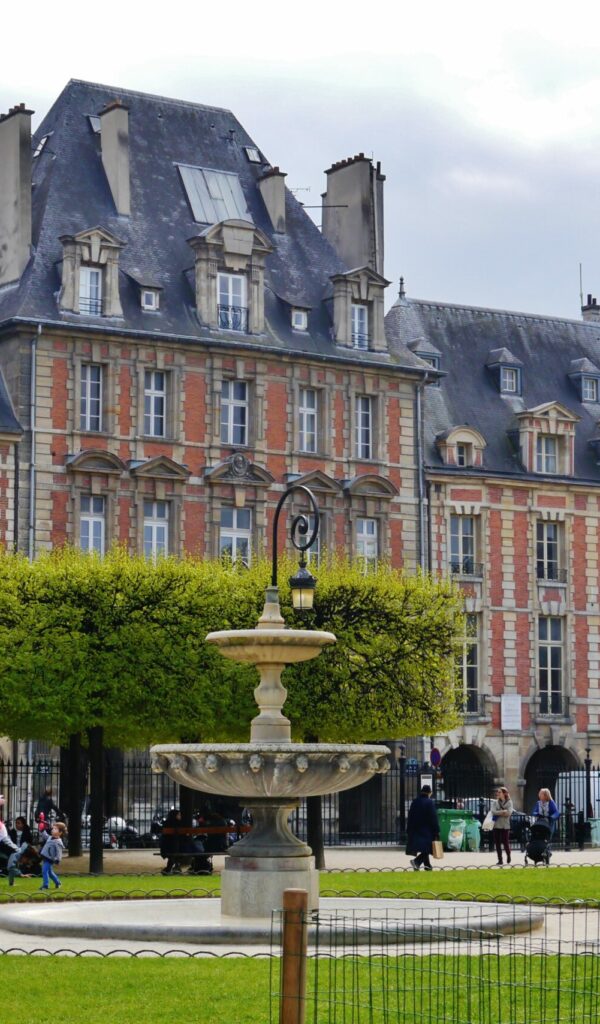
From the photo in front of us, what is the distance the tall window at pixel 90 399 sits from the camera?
148 feet

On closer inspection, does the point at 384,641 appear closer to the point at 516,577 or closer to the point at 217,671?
the point at 217,671

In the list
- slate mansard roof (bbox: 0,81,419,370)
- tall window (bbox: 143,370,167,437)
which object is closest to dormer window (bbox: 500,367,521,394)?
slate mansard roof (bbox: 0,81,419,370)

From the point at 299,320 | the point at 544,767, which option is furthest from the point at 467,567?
the point at 299,320

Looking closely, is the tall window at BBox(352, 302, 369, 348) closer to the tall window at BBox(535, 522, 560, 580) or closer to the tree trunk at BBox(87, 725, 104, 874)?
the tall window at BBox(535, 522, 560, 580)

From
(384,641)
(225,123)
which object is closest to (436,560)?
(225,123)

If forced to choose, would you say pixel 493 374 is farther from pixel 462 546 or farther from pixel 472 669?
pixel 472 669

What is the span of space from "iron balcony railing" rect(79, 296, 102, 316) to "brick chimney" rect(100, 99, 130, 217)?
3052 mm

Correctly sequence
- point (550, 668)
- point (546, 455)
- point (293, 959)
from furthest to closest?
point (546, 455) < point (550, 668) < point (293, 959)

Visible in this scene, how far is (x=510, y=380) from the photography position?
55188mm

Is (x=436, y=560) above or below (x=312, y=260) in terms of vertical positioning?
below

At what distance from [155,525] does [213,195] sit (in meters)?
8.92

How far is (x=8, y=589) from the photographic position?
32.2 metres

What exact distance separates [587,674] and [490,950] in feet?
122

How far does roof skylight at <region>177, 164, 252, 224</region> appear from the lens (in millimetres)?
49000
